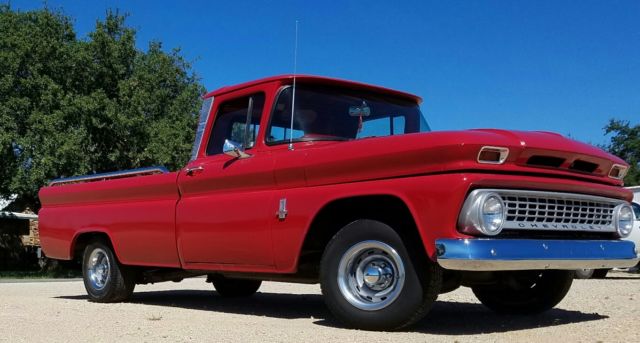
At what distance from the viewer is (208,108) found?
657 centimetres

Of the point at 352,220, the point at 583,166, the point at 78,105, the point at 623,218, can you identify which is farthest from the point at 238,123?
the point at 78,105

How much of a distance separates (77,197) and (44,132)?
46.2 feet

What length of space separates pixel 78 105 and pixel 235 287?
48.8ft

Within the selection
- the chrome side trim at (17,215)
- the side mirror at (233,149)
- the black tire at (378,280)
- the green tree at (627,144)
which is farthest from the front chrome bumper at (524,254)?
the green tree at (627,144)

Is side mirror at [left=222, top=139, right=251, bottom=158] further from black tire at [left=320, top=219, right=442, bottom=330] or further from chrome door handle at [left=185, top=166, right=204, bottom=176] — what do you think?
black tire at [left=320, top=219, right=442, bottom=330]

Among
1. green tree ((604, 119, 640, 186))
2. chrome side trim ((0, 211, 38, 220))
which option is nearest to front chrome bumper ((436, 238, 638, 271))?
chrome side trim ((0, 211, 38, 220))

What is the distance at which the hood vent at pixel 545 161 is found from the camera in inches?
177

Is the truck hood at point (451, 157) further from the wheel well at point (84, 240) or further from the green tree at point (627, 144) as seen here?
the green tree at point (627, 144)

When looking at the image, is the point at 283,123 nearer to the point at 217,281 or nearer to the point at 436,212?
the point at 436,212

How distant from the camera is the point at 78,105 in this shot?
21.1m

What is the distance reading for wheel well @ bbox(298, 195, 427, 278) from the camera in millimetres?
4598

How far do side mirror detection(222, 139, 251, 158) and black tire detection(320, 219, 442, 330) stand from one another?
4.05 feet

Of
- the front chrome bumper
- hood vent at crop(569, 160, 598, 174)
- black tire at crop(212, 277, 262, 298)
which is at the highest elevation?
hood vent at crop(569, 160, 598, 174)

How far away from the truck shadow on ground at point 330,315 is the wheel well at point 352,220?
549 millimetres
